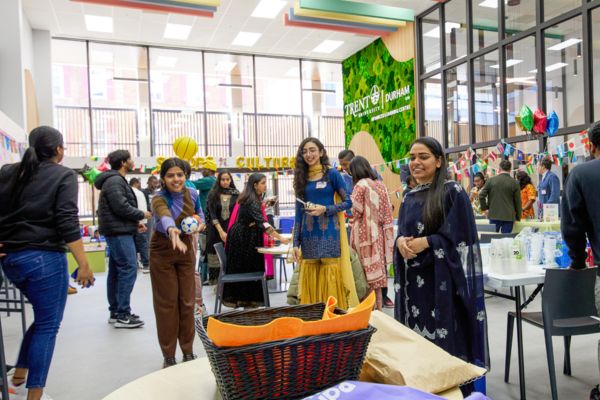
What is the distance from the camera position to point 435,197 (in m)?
2.13

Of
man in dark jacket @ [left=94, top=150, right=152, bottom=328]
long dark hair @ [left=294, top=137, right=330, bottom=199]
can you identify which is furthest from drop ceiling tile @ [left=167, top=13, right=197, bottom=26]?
long dark hair @ [left=294, top=137, right=330, bottom=199]

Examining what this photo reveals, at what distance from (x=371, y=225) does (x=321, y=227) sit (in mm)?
802

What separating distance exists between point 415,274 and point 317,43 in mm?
10371

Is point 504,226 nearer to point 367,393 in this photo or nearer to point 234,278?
point 234,278

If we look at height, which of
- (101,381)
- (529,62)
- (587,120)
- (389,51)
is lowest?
(101,381)

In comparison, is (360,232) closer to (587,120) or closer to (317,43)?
(587,120)

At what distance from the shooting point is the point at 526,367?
3055 mm

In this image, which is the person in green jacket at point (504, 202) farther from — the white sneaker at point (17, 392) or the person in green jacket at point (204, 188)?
the white sneaker at point (17, 392)

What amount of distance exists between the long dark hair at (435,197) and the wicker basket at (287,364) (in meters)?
1.38

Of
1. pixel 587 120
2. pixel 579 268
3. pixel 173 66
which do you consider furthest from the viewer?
pixel 173 66

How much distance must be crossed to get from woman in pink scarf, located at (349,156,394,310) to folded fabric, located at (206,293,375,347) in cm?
315

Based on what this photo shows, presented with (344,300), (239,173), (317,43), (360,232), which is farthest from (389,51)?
(344,300)

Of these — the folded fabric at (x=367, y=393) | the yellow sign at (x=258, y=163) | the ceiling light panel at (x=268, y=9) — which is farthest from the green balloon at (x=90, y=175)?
the folded fabric at (x=367, y=393)

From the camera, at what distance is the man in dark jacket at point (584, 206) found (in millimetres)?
2078
